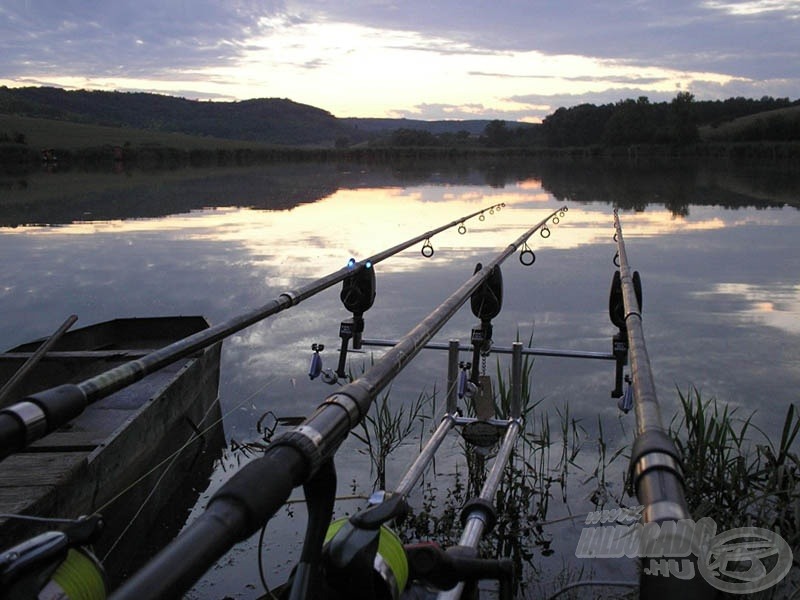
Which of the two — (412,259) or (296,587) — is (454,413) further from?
(412,259)

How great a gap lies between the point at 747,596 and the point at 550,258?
1100 cm

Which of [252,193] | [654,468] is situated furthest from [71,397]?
[252,193]

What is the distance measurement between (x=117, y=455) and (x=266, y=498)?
3.99m

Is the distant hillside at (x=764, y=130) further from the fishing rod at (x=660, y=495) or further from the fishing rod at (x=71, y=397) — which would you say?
the fishing rod at (x=660, y=495)

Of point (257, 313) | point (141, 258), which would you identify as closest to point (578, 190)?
point (141, 258)

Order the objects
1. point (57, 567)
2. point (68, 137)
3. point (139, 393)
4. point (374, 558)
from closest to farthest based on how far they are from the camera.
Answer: point (374, 558), point (57, 567), point (139, 393), point (68, 137)

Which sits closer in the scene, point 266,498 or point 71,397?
point 266,498

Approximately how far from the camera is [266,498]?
0.98m

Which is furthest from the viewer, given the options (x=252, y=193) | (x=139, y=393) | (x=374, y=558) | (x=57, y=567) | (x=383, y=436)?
(x=252, y=193)

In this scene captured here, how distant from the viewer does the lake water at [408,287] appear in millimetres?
6918

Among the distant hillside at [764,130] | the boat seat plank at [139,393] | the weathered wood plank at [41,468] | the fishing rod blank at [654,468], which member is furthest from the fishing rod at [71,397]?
the distant hillside at [764,130]

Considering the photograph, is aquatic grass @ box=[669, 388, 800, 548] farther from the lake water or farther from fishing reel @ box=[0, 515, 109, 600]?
fishing reel @ box=[0, 515, 109, 600]

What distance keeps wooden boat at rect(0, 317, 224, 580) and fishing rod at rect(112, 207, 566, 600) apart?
2.02m

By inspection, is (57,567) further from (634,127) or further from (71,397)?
(634,127)
